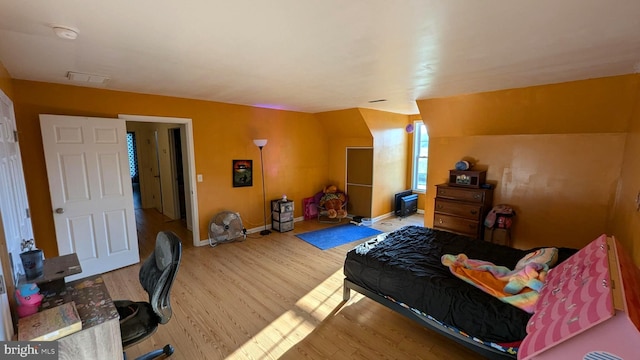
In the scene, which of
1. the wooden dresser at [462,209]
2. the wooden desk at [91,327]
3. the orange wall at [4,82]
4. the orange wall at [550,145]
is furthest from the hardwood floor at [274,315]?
the orange wall at [550,145]

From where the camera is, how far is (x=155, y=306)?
5.87ft

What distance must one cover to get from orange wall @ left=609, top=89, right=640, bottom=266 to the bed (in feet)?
1.45

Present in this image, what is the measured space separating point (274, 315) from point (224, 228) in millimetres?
2147

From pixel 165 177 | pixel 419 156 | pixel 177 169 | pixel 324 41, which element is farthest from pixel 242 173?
pixel 419 156

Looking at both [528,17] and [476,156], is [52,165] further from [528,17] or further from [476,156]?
[476,156]

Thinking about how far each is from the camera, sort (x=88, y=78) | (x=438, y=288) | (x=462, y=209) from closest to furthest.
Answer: (x=438, y=288) < (x=88, y=78) < (x=462, y=209)

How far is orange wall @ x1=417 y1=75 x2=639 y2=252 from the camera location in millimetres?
2961

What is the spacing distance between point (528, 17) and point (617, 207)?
3.06 meters

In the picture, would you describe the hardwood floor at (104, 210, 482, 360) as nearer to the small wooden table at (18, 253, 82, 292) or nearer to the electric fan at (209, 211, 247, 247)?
the electric fan at (209, 211, 247, 247)

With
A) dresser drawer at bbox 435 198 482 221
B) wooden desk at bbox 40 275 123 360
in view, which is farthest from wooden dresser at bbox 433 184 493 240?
wooden desk at bbox 40 275 123 360

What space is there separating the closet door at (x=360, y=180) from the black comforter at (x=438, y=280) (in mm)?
2379

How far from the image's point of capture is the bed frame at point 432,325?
1.78 meters

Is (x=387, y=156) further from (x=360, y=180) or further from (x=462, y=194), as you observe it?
(x=462, y=194)

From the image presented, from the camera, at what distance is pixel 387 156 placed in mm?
5703
